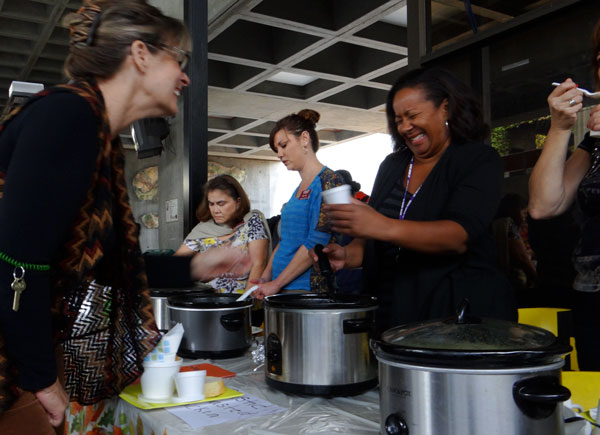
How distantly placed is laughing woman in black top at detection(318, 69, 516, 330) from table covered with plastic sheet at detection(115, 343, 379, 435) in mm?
307

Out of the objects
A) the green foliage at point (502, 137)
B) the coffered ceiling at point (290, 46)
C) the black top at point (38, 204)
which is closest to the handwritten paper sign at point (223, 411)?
the black top at point (38, 204)

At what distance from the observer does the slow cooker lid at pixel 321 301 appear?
1.19 m

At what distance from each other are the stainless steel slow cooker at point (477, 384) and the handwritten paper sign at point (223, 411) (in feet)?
1.28

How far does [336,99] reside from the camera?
851cm

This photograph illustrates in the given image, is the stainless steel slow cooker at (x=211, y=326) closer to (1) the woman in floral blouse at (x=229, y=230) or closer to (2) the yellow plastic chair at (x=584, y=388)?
(1) the woman in floral blouse at (x=229, y=230)

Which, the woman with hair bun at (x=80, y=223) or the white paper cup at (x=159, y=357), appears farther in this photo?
the white paper cup at (x=159, y=357)

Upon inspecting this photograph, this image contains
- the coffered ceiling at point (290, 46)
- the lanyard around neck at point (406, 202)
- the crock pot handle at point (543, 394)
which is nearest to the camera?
the crock pot handle at point (543, 394)

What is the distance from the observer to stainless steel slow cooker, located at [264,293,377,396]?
3.89ft

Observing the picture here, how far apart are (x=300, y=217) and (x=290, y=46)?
421 cm

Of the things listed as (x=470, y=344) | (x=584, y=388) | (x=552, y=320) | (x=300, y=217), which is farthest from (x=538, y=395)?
(x=300, y=217)

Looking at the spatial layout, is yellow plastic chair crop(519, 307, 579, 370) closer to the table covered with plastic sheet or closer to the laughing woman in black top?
the laughing woman in black top

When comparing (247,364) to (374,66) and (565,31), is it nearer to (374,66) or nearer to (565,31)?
(565,31)

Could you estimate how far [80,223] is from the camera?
100 cm

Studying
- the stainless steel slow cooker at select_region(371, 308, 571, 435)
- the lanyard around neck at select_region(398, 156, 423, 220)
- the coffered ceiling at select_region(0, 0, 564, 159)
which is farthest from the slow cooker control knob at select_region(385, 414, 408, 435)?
the coffered ceiling at select_region(0, 0, 564, 159)
